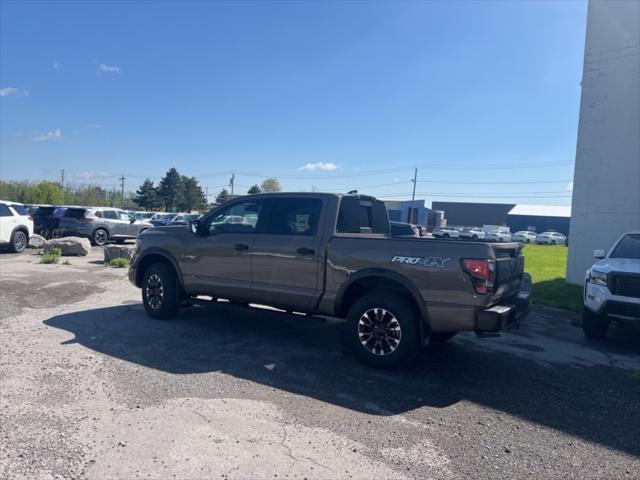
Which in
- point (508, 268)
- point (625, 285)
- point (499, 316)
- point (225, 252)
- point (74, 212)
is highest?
point (74, 212)

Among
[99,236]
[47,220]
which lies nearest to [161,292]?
[99,236]

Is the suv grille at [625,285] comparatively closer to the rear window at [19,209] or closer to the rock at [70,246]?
the rock at [70,246]

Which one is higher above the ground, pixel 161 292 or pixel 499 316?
pixel 499 316

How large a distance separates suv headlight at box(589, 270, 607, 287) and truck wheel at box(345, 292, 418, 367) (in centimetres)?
362

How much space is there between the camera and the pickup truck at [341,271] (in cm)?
473

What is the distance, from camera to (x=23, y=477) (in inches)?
115

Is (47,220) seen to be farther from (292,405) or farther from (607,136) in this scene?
(607,136)

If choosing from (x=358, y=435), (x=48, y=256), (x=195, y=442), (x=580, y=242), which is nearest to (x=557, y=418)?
(x=358, y=435)

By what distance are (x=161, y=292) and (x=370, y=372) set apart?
3.63 m

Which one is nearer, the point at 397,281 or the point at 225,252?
the point at 397,281

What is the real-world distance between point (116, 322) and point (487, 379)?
5.30 meters

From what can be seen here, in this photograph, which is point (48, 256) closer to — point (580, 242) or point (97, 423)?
point (97, 423)

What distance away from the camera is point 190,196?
8506cm

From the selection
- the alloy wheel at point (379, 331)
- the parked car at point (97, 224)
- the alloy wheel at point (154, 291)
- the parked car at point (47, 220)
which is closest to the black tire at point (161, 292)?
the alloy wheel at point (154, 291)
